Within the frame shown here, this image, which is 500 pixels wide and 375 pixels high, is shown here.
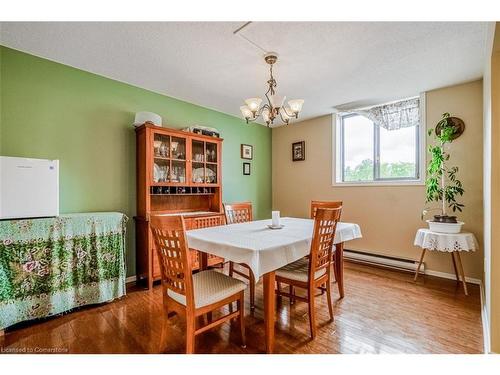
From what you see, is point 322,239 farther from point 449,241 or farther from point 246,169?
point 246,169

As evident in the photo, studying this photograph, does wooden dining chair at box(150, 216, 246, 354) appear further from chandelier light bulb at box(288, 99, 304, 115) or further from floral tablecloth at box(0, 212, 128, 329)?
chandelier light bulb at box(288, 99, 304, 115)

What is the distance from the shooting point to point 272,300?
1.62 meters

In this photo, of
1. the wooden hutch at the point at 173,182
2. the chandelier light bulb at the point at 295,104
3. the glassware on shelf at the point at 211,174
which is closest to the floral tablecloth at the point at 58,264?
the wooden hutch at the point at 173,182

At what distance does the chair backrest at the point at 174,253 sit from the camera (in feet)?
4.69

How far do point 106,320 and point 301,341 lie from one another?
1.58 metres

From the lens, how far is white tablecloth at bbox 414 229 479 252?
100 inches

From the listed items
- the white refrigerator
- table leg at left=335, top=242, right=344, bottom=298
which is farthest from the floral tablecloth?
table leg at left=335, top=242, right=344, bottom=298

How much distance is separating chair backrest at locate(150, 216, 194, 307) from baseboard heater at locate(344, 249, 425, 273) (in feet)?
9.76

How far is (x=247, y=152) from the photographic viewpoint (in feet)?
14.5

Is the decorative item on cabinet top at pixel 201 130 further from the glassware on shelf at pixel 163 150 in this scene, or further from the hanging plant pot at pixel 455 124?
the hanging plant pot at pixel 455 124

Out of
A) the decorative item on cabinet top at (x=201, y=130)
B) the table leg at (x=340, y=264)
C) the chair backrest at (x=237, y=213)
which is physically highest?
the decorative item on cabinet top at (x=201, y=130)

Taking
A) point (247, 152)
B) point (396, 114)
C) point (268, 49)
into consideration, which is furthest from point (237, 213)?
point (396, 114)

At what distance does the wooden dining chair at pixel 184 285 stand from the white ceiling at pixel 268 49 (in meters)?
1.53
